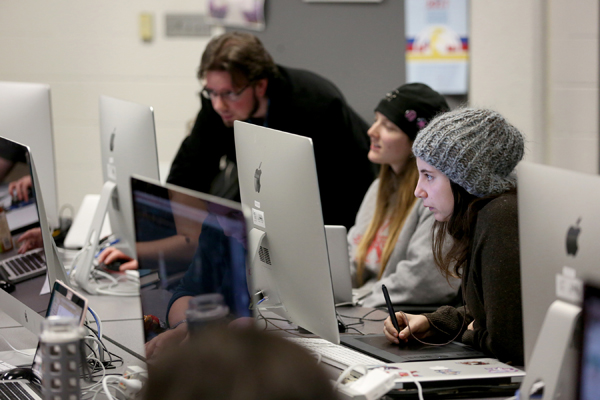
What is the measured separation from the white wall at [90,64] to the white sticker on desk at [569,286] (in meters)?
2.98

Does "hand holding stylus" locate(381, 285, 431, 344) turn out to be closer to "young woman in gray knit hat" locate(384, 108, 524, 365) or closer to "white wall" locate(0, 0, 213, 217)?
"young woman in gray knit hat" locate(384, 108, 524, 365)

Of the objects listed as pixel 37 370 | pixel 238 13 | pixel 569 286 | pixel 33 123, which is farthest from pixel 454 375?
pixel 238 13

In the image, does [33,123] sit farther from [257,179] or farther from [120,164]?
[257,179]

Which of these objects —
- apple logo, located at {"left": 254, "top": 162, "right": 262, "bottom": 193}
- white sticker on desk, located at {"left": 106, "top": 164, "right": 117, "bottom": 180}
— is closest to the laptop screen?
apple logo, located at {"left": 254, "top": 162, "right": 262, "bottom": 193}

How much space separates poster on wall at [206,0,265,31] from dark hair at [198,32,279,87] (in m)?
1.08

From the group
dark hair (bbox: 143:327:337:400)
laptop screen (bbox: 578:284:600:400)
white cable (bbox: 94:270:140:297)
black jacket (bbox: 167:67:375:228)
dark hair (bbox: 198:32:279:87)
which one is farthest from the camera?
black jacket (bbox: 167:67:375:228)

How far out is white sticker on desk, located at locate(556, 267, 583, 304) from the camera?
3.11 ft

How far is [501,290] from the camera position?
131cm

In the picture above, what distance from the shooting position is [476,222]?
1.44 m

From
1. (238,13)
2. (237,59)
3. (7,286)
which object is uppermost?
(238,13)

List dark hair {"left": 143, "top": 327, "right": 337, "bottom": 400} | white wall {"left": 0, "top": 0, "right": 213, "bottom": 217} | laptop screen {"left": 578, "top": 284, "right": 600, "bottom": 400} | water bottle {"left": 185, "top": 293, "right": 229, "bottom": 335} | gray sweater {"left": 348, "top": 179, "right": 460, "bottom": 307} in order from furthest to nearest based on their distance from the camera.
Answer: white wall {"left": 0, "top": 0, "right": 213, "bottom": 217}, gray sweater {"left": 348, "top": 179, "right": 460, "bottom": 307}, water bottle {"left": 185, "top": 293, "right": 229, "bottom": 335}, laptop screen {"left": 578, "top": 284, "right": 600, "bottom": 400}, dark hair {"left": 143, "top": 327, "right": 337, "bottom": 400}

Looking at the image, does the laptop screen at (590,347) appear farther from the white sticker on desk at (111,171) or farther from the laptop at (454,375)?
the white sticker on desk at (111,171)

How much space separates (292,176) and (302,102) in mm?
1437

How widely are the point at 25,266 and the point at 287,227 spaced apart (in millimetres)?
542
